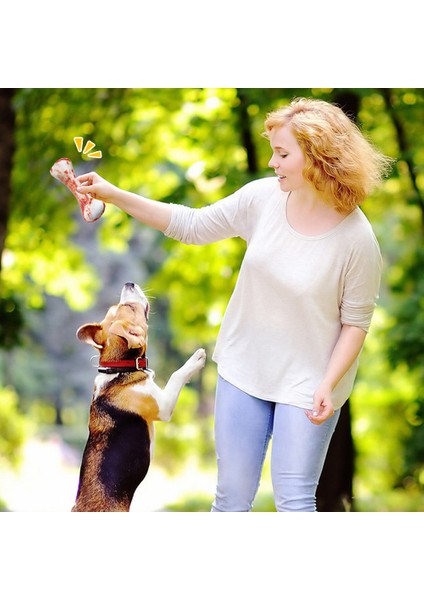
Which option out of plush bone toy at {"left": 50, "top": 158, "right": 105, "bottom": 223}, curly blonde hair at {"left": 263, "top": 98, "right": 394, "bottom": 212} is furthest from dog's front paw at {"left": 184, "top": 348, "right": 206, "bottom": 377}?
curly blonde hair at {"left": 263, "top": 98, "right": 394, "bottom": 212}

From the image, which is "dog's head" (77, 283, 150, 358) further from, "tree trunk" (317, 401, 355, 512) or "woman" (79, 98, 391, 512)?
"tree trunk" (317, 401, 355, 512)

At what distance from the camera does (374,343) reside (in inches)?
383

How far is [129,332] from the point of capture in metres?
3.04

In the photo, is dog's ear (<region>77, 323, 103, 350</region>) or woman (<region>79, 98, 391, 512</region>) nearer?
woman (<region>79, 98, 391, 512</region>)

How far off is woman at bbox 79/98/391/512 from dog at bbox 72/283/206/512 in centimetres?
28

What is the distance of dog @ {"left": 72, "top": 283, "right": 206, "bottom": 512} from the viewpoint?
2986mm

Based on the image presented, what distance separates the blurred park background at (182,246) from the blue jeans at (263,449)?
1879 millimetres

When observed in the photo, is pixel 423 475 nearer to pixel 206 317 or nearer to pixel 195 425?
pixel 206 317

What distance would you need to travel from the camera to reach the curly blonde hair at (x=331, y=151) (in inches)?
109

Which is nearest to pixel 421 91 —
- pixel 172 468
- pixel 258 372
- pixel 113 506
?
pixel 258 372

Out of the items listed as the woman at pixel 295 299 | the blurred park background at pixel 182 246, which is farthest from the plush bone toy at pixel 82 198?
the blurred park background at pixel 182 246

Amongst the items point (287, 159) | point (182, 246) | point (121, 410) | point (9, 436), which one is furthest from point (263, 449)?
point (9, 436)

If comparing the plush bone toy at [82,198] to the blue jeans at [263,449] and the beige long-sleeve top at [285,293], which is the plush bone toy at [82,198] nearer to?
the beige long-sleeve top at [285,293]
